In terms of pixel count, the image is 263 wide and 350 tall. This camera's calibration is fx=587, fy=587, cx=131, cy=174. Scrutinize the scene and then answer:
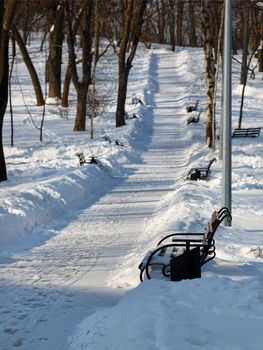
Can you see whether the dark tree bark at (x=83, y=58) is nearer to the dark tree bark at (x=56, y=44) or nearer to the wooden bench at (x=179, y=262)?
the dark tree bark at (x=56, y=44)

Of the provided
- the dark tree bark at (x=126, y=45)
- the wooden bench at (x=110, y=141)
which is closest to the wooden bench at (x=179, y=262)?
the wooden bench at (x=110, y=141)

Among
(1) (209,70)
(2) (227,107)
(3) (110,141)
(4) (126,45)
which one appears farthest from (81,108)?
(2) (227,107)

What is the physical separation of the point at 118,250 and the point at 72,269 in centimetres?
134

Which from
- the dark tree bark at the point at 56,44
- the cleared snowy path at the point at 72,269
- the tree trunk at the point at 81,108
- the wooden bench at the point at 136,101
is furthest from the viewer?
the wooden bench at the point at 136,101

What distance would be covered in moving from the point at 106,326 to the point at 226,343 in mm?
1402

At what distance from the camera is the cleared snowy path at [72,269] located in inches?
230

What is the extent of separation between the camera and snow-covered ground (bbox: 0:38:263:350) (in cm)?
529

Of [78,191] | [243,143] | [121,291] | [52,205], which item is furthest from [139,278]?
[243,143]

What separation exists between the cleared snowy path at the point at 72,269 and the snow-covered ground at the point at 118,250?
0.02m

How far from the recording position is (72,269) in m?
8.09

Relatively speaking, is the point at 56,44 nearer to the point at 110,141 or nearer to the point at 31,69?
the point at 31,69

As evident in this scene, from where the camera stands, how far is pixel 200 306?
5.69 meters

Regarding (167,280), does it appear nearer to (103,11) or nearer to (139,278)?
(139,278)

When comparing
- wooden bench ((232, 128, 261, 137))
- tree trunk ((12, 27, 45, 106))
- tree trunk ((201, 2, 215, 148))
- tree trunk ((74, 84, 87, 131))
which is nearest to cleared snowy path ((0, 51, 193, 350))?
tree trunk ((201, 2, 215, 148))
